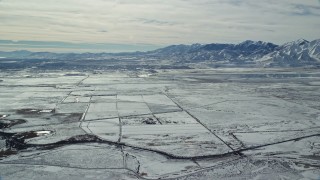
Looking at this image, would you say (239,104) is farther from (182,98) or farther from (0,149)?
(0,149)

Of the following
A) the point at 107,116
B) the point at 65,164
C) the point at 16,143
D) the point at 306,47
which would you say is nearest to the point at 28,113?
the point at 107,116

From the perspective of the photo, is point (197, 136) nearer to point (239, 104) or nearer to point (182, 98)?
point (239, 104)

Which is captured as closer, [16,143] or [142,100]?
[16,143]

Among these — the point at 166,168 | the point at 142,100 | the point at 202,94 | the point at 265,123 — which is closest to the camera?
the point at 166,168

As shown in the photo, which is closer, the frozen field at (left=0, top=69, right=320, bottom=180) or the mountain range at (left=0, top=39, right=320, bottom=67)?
the frozen field at (left=0, top=69, right=320, bottom=180)

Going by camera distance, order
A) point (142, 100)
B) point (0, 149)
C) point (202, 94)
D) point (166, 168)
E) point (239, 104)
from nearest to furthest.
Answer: point (166, 168), point (0, 149), point (239, 104), point (142, 100), point (202, 94)

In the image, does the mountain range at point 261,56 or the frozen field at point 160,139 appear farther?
the mountain range at point 261,56

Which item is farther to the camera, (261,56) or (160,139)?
(261,56)
